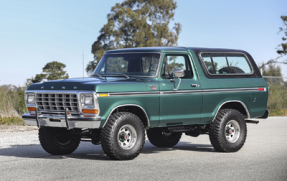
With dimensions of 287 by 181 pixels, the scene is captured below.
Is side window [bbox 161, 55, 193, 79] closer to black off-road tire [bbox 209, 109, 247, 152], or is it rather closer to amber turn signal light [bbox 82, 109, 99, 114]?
black off-road tire [bbox 209, 109, 247, 152]

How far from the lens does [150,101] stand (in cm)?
945

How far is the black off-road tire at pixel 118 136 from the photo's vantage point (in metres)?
8.89

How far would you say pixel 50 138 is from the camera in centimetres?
995

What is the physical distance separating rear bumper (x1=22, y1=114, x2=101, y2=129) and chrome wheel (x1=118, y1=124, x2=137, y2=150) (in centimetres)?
63

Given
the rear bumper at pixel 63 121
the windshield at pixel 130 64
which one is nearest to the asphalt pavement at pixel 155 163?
the rear bumper at pixel 63 121

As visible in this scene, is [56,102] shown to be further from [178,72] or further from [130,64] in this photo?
[178,72]

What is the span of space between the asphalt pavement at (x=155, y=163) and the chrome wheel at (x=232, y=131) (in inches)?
13.5

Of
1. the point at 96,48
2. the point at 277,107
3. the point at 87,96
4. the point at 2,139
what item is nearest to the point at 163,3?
the point at 96,48

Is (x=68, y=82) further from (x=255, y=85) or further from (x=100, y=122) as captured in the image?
(x=255, y=85)

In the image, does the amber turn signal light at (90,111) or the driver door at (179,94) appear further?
the driver door at (179,94)

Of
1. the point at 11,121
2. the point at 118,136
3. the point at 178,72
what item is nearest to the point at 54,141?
the point at 118,136

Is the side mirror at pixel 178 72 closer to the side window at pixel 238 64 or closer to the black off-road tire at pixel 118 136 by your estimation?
the black off-road tire at pixel 118 136

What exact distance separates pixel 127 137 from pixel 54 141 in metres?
1.67

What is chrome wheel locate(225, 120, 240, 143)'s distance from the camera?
35.7ft
